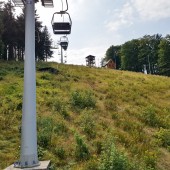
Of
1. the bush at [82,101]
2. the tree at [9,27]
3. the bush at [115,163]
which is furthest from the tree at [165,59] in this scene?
the bush at [115,163]

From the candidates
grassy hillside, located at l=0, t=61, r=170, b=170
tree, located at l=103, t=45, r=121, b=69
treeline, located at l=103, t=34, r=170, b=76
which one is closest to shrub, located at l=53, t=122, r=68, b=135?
grassy hillside, located at l=0, t=61, r=170, b=170

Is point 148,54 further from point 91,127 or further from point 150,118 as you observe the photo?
point 91,127

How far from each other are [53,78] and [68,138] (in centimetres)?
1423

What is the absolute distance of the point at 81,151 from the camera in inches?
477

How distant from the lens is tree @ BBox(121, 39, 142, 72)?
319 feet

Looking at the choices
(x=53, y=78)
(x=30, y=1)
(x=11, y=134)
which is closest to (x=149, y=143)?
(x=11, y=134)

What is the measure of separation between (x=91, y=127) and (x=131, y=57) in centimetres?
8400

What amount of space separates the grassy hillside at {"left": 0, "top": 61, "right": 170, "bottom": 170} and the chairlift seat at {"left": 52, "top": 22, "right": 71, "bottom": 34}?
12.4 feet

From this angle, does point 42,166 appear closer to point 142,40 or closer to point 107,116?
point 107,116

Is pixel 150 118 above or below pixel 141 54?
below

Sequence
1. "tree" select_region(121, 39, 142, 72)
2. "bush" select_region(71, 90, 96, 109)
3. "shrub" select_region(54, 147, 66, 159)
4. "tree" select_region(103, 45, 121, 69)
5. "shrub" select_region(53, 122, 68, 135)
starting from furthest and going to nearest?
"tree" select_region(103, 45, 121, 69)
"tree" select_region(121, 39, 142, 72)
"bush" select_region(71, 90, 96, 109)
"shrub" select_region(53, 122, 68, 135)
"shrub" select_region(54, 147, 66, 159)

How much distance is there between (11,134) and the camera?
13797 millimetres

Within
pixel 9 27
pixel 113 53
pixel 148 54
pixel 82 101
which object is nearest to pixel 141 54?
pixel 148 54

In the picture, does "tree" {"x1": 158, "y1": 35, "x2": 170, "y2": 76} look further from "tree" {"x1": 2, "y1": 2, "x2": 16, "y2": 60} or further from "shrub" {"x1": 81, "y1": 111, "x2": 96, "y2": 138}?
"shrub" {"x1": 81, "y1": 111, "x2": 96, "y2": 138}
